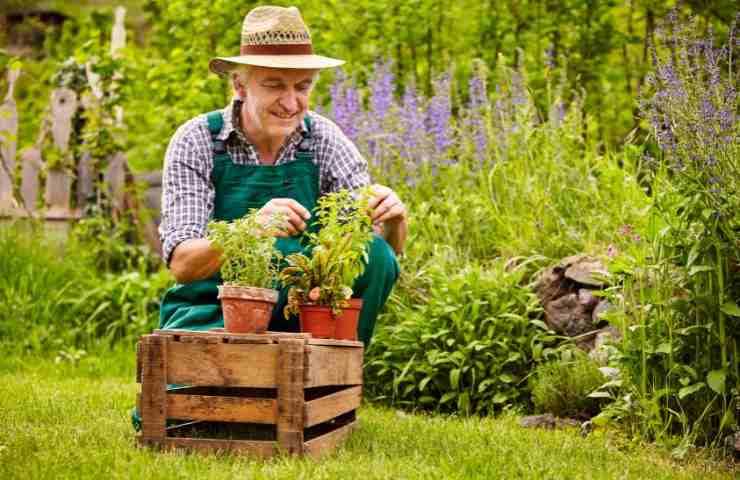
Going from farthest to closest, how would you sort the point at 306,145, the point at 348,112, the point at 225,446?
the point at 348,112, the point at 306,145, the point at 225,446

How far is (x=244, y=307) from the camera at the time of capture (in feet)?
9.71

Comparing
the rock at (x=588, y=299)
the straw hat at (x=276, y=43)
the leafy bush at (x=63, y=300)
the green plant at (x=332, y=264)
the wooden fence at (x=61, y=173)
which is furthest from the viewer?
the wooden fence at (x=61, y=173)

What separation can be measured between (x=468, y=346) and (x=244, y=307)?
1510 mm

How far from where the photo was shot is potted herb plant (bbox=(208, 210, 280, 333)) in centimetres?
296

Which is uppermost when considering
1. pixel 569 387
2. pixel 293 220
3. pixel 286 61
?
pixel 286 61

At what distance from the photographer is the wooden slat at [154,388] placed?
9.74 ft

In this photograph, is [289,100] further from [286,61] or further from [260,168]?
[260,168]

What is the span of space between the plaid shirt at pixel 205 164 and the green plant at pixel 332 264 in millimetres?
369

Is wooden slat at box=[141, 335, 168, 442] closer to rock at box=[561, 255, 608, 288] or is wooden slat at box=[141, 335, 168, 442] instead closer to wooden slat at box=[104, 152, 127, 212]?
rock at box=[561, 255, 608, 288]

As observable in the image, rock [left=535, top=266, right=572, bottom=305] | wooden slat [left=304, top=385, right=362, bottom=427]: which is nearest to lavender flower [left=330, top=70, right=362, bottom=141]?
rock [left=535, top=266, right=572, bottom=305]

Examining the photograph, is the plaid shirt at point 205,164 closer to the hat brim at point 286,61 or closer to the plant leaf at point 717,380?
the hat brim at point 286,61

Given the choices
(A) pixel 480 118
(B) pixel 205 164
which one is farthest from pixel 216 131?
(A) pixel 480 118

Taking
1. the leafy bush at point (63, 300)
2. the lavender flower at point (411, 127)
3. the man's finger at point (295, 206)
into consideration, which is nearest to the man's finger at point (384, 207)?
the man's finger at point (295, 206)

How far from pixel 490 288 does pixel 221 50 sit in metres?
3.00
